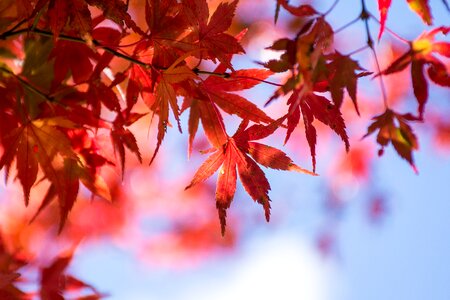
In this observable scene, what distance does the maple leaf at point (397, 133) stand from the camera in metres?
0.88

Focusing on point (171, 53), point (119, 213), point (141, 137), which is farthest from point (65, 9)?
point (119, 213)

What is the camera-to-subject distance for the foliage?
844 mm

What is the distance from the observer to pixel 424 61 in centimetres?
86

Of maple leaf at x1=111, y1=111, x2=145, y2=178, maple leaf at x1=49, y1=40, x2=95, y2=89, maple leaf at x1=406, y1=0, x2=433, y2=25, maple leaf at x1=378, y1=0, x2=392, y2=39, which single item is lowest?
maple leaf at x1=111, y1=111, x2=145, y2=178

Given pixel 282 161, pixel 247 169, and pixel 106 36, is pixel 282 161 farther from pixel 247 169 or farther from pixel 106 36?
pixel 106 36

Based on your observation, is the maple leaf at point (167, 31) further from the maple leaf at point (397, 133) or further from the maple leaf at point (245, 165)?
the maple leaf at point (397, 133)

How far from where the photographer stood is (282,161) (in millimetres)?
982

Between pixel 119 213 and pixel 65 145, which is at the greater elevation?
pixel 119 213

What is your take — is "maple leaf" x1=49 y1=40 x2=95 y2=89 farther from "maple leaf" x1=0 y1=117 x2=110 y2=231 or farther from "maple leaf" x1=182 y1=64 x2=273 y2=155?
Result: "maple leaf" x1=182 y1=64 x2=273 y2=155

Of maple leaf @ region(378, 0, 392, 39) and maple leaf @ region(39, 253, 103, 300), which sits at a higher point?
maple leaf @ region(378, 0, 392, 39)

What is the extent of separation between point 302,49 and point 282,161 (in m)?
0.28

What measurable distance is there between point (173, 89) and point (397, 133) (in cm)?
37

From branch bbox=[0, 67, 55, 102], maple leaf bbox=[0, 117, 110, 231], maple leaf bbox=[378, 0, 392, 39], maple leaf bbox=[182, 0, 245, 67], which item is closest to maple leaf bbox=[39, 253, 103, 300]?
maple leaf bbox=[0, 117, 110, 231]

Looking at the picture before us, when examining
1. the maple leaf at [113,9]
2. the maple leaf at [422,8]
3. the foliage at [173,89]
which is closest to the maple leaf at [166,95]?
the foliage at [173,89]
